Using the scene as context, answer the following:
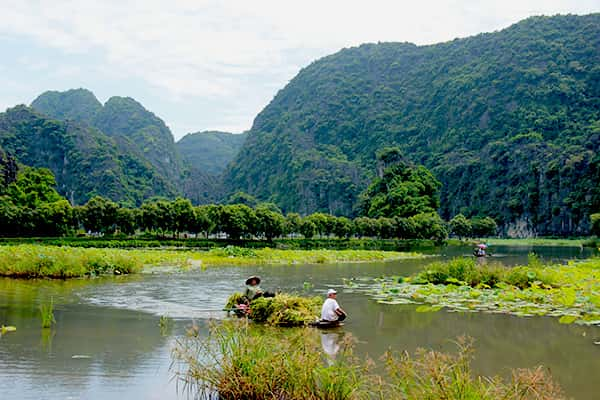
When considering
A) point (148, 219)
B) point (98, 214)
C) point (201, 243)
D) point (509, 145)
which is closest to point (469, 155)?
point (509, 145)

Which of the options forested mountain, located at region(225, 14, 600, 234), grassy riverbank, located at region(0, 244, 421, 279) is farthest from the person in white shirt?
forested mountain, located at region(225, 14, 600, 234)

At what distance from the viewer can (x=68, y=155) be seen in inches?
6117

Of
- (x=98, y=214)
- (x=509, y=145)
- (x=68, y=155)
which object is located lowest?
(x=98, y=214)

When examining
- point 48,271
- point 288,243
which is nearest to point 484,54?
point 288,243

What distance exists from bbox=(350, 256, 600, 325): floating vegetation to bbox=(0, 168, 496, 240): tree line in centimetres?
3958

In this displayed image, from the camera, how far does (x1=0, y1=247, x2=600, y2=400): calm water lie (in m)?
8.61

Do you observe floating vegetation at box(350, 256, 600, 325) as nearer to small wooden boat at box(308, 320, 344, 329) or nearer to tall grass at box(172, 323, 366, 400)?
small wooden boat at box(308, 320, 344, 329)

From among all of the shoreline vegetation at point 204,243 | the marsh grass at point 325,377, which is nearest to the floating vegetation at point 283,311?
the marsh grass at point 325,377

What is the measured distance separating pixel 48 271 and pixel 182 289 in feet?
20.7

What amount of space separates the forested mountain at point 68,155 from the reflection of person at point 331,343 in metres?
141

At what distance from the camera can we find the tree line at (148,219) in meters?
54.9

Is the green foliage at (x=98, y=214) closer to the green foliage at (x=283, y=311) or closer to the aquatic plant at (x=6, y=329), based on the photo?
the green foliage at (x=283, y=311)

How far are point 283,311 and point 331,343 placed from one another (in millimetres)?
2051

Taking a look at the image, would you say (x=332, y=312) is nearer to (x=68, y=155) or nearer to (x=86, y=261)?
(x=86, y=261)
